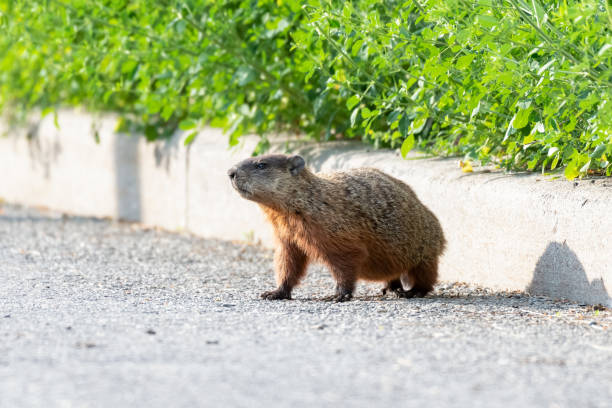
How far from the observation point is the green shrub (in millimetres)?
4234

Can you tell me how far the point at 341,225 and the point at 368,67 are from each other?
1.33m

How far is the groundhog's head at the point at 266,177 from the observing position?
512 cm

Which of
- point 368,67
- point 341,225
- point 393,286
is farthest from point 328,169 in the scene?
point 341,225

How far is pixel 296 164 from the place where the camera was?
521 cm

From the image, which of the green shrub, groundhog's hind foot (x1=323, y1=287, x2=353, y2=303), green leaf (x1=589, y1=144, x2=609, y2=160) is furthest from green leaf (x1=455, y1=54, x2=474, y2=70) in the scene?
groundhog's hind foot (x1=323, y1=287, x2=353, y2=303)

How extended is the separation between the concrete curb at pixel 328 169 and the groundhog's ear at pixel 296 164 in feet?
3.26

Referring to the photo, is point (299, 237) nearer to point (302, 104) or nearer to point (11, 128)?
point (302, 104)

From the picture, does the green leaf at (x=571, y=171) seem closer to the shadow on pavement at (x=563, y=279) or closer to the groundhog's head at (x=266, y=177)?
the shadow on pavement at (x=563, y=279)

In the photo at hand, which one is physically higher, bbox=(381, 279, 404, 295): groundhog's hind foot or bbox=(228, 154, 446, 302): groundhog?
bbox=(228, 154, 446, 302): groundhog

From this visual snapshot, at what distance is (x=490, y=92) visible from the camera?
16.1 ft

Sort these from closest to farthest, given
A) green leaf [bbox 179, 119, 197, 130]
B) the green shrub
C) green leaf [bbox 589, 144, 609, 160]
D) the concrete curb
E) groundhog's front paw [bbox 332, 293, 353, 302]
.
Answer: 1. the green shrub
2. green leaf [bbox 589, 144, 609, 160]
3. the concrete curb
4. groundhog's front paw [bbox 332, 293, 353, 302]
5. green leaf [bbox 179, 119, 197, 130]

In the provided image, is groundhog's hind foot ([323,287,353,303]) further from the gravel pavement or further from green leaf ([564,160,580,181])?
green leaf ([564,160,580,181])

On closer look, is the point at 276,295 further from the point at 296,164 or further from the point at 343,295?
the point at 296,164

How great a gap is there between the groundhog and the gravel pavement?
0.63ft
